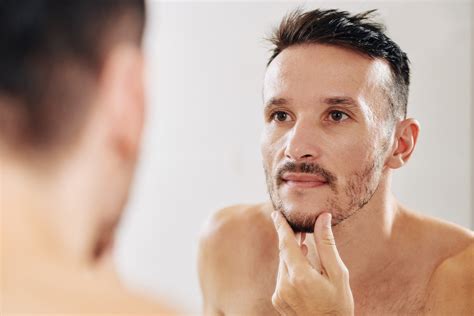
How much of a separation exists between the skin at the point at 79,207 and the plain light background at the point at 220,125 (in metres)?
0.52

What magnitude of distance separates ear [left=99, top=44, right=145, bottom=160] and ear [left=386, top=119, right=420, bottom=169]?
575 mm

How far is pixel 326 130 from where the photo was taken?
3.16 feet

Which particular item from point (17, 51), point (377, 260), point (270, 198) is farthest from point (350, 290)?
point (17, 51)

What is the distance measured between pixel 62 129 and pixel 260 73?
1.99 ft

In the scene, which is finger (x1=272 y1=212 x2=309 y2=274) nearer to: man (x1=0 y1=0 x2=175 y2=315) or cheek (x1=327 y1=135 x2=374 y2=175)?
cheek (x1=327 y1=135 x2=374 y2=175)

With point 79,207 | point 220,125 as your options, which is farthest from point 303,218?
point 79,207

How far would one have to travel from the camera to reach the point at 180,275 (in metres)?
1.13

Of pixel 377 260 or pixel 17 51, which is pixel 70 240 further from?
pixel 377 260

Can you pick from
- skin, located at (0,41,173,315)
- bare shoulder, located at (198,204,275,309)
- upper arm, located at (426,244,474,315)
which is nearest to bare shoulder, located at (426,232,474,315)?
upper arm, located at (426,244,474,315)

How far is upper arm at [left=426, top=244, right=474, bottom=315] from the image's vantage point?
0.99 meters

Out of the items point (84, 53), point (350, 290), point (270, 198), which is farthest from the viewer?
point (270, 198)

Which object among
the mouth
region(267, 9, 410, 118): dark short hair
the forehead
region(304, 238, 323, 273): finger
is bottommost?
region(304, 238, 323, 273): finger

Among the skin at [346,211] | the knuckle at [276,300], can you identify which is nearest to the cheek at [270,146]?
the skin at [346,211]

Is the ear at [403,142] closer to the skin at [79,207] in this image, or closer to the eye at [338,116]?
the eye at [338,116]
